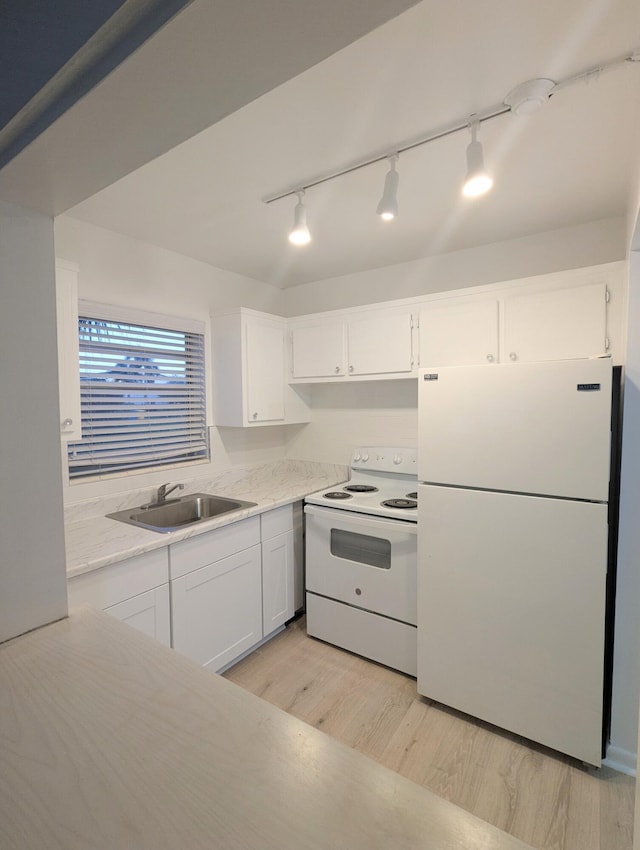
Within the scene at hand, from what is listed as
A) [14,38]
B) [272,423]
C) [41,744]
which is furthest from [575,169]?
[41,744]

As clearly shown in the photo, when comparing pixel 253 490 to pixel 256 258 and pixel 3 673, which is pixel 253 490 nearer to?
pixel 256 258

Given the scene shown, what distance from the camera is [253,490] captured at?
2.78 metres

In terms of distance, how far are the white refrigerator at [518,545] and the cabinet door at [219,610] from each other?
955mm

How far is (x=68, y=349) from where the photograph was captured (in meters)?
1.74

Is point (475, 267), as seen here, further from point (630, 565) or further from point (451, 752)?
point (451, 752)

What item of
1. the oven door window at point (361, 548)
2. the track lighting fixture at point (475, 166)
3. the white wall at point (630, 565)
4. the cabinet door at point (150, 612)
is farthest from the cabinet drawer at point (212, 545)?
the track lighting fixture at point (475, 166)

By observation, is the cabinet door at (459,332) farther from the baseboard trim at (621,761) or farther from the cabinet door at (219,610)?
the baseboard trim at (621,761)

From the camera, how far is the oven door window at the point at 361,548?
7.45 feet

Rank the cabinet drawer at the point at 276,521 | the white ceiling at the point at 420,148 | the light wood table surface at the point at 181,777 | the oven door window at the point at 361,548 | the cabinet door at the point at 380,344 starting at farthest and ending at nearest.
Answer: the cabinet door at the point at 380,344 < the cabinet drawer at the point at 276,521 < the oven door window at the point at 361,548 < the white ceiling at the point at 420,148 < the light wood table surface at the point at 181,777

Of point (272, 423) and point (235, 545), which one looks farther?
point (272, 423)

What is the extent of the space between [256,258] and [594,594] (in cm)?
261

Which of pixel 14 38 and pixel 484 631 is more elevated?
pixel 14 38

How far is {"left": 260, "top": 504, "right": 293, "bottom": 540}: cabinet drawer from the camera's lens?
94.7 inches

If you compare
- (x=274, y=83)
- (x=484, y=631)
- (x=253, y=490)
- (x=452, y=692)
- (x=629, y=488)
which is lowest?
(x=452, y=692)
